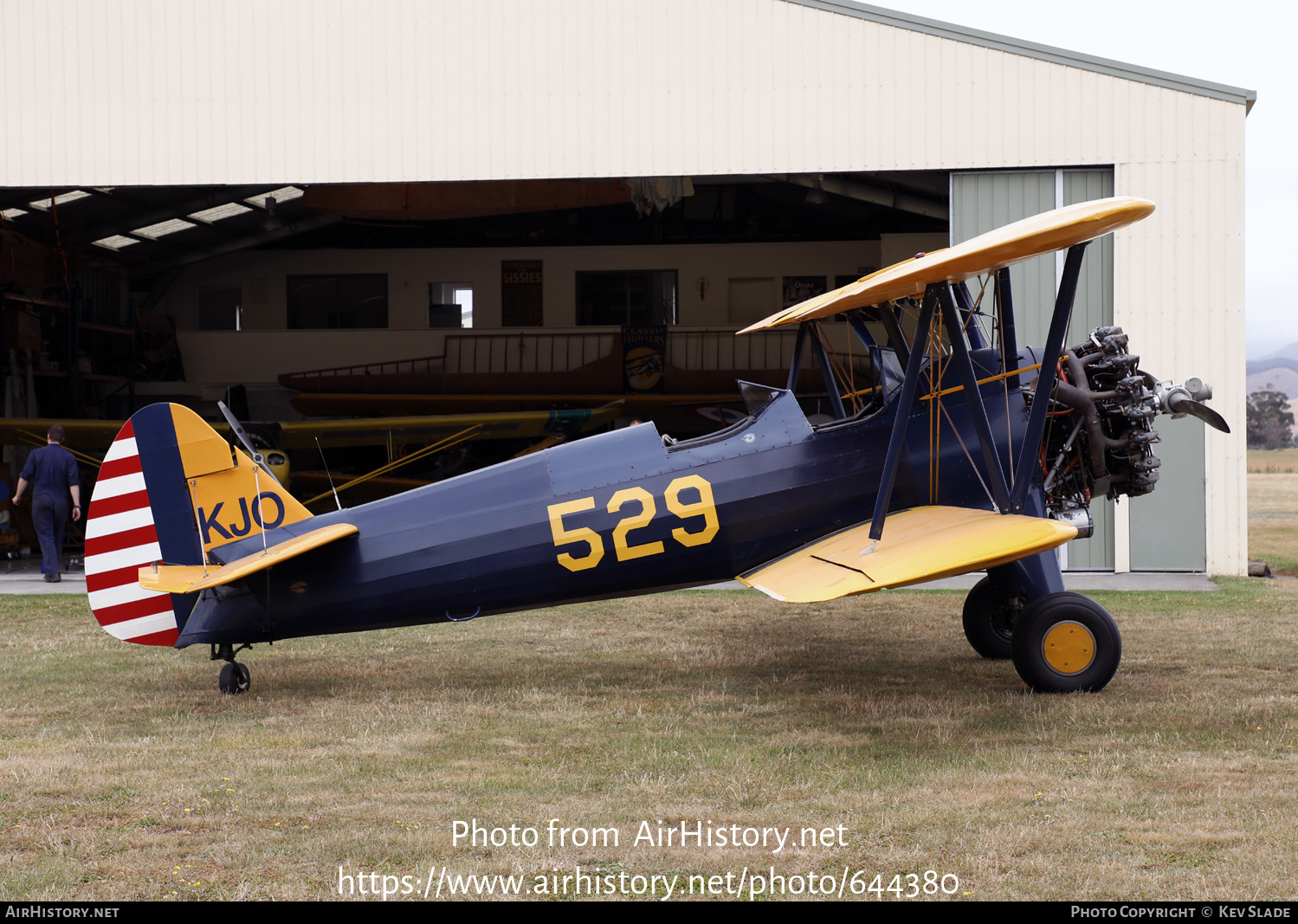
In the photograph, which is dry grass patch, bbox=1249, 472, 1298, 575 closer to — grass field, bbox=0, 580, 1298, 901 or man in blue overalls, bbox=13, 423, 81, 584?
grass field, bbox=0, 580, 1298, 901

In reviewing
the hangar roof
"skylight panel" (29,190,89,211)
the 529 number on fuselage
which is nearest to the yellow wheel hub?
the 529 number on fuselage

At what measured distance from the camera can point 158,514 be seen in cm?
574

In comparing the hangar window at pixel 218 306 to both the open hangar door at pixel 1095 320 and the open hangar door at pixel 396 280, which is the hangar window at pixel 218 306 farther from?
the open hangar door at pixel 1095 320

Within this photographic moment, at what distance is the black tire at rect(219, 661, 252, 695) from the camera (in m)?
6.03

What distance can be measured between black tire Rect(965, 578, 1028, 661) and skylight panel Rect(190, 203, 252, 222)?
17.1m

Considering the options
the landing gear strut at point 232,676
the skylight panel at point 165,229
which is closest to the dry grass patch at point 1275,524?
the landing gear strut at point 232,676

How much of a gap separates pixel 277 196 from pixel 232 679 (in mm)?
16062

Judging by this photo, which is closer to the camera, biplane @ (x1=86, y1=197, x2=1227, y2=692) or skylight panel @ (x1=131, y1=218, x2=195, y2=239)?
biplane @ (x1=86, y1=197, x2=1227, y2=692)

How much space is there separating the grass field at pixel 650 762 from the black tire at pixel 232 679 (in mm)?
98

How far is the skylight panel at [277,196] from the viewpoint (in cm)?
1956

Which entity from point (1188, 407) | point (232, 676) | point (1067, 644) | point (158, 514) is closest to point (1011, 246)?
point (1188, 407)

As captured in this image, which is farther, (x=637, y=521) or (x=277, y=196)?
(x=277, y=196)

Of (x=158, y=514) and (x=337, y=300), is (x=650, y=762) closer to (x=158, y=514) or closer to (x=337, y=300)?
(x=158, y=514)
